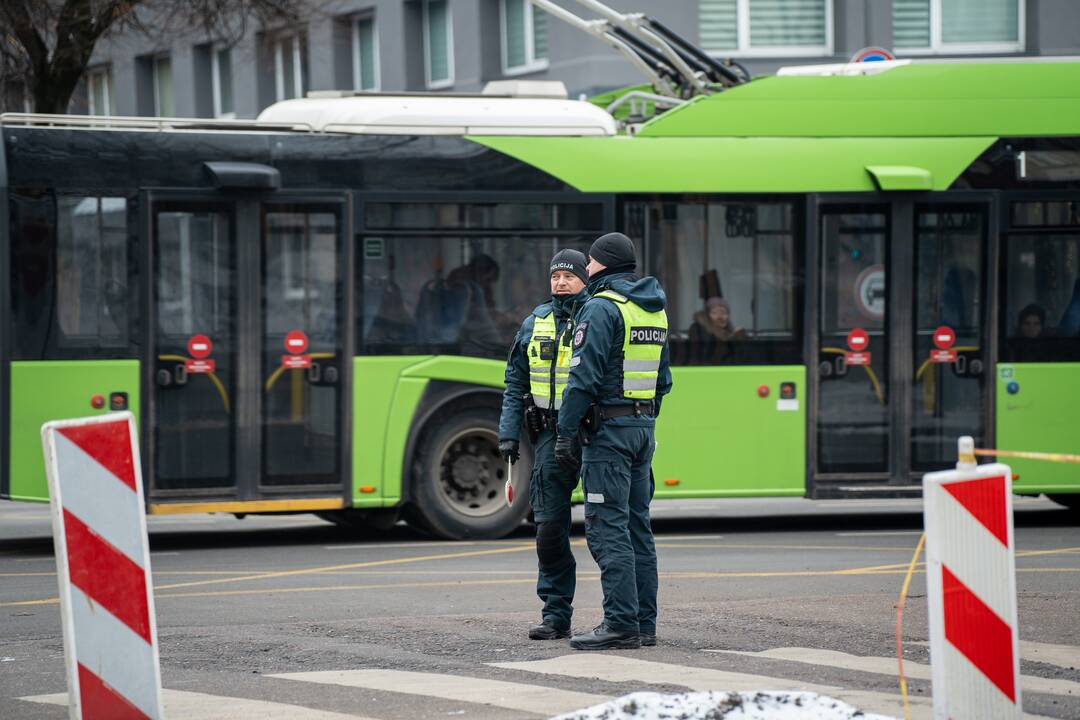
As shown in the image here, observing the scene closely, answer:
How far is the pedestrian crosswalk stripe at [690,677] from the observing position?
665cm

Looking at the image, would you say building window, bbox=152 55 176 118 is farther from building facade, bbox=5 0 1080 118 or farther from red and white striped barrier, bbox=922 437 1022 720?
red and white striped barrier, bbox=922 437 1022 720

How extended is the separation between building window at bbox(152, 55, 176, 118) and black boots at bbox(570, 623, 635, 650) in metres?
28.9

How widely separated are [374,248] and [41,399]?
2569 millimetres

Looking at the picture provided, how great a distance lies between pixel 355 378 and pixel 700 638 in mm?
5372

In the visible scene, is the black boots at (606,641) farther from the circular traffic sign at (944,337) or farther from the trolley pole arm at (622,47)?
the trolley pole arm at (622,47)

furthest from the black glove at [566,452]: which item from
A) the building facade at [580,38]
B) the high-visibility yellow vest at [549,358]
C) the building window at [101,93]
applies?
the building window at [101,93]

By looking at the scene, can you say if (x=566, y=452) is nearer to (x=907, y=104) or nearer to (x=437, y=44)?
(x=907, y=104)

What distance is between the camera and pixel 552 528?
843cm

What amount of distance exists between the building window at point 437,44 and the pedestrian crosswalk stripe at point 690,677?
2208 centimetres

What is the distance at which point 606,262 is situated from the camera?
27.1ft

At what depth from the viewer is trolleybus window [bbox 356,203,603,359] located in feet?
43.6

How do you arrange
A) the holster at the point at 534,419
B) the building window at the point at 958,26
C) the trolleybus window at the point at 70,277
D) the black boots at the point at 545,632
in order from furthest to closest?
1. the building window at the point at 958,26
2. the trolleybus window at the point at 70,277
3. the holster at the point at 534,419
4. the black boots at the point at 545,632

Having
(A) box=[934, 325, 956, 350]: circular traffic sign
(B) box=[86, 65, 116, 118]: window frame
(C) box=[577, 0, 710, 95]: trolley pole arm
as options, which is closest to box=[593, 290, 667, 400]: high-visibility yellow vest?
(A) box=[934, 325, 956, 350]: circular traffic sign

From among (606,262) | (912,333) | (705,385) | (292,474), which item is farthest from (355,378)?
(606,262)
